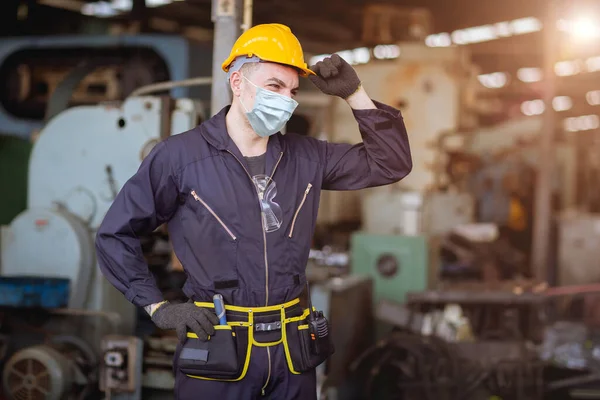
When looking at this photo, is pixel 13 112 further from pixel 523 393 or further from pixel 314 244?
pixel 523 393

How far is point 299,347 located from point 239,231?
1.14ft

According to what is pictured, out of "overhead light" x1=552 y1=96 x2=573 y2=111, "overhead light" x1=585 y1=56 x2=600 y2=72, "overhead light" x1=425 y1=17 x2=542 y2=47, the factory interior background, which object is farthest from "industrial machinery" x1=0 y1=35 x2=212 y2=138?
"overhead light" x1=552 y1=96 x2=573 y2=111

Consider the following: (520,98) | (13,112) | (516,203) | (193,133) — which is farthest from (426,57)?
(520,98)

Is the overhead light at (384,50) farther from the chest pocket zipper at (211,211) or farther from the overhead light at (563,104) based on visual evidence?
the overhead light at (563,104)

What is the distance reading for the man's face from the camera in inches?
73.7

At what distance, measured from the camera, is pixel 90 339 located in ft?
9.91

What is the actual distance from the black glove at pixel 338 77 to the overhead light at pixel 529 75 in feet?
34.5

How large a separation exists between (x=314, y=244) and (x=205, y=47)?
1.86 meters

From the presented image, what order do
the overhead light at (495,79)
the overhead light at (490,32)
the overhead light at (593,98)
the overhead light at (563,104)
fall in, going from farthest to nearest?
the overhead light at (563,104), the overhead light at (593,98), the overhead light at (495,79), the overhead light at (490,32)

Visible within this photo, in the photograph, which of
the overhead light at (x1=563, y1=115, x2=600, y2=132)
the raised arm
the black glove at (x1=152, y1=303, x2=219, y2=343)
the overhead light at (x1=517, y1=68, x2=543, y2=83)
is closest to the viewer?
the black glove at (x1=152, y1=303, x2=219, y2=343)

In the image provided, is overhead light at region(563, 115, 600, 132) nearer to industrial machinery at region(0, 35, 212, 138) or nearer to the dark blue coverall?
industrial machinery at region(0, 35, 212, 138)

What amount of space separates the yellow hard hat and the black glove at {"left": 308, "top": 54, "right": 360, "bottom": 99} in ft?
0.19

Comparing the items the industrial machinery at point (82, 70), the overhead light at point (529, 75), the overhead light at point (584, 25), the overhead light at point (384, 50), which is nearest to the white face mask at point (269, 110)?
the industrial machinery at point (82, 70)

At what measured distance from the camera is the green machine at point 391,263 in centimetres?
420
